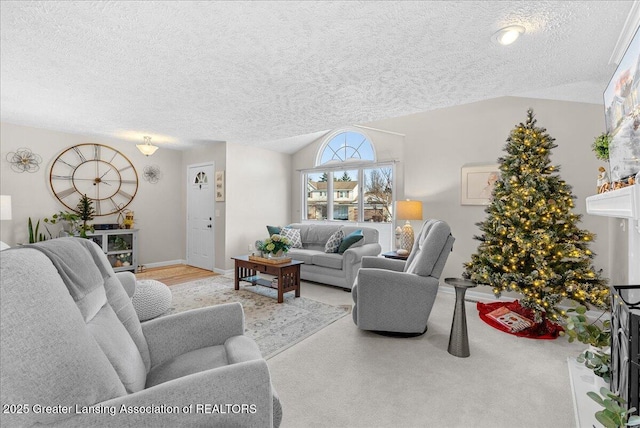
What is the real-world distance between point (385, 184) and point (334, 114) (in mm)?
2077

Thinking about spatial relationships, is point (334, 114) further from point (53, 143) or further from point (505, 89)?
point (53, 143)

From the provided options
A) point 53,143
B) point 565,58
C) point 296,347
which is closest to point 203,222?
point 53,143

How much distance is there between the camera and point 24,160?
429cm

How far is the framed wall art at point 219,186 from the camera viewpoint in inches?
205

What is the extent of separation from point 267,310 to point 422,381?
1.83 metres

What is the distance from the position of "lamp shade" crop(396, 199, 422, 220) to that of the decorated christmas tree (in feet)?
3.34

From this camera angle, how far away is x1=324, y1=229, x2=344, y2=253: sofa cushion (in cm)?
455

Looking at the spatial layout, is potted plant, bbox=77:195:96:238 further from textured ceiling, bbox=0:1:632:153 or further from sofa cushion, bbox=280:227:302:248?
sofa cushion, bbox=280:227:302:248

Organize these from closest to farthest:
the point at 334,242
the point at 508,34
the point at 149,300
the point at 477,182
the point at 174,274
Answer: the point at 508,34 < the point at 149,300 < the point at 477,182 < the point at 334,242 < the point at 174,274

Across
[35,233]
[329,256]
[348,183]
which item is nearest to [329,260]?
[329,256]

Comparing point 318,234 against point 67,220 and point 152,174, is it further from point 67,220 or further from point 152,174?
point 67,220

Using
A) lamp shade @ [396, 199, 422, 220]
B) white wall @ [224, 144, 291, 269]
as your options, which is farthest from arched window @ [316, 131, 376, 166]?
lamp shade @ [396, 199, 422, 220]

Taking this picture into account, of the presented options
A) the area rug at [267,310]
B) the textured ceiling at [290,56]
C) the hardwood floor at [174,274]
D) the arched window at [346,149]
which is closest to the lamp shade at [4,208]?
the textured ceiling at [290,56]

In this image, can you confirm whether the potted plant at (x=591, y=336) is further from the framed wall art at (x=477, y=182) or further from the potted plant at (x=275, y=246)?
the potted plant at (x=275, y=246)
